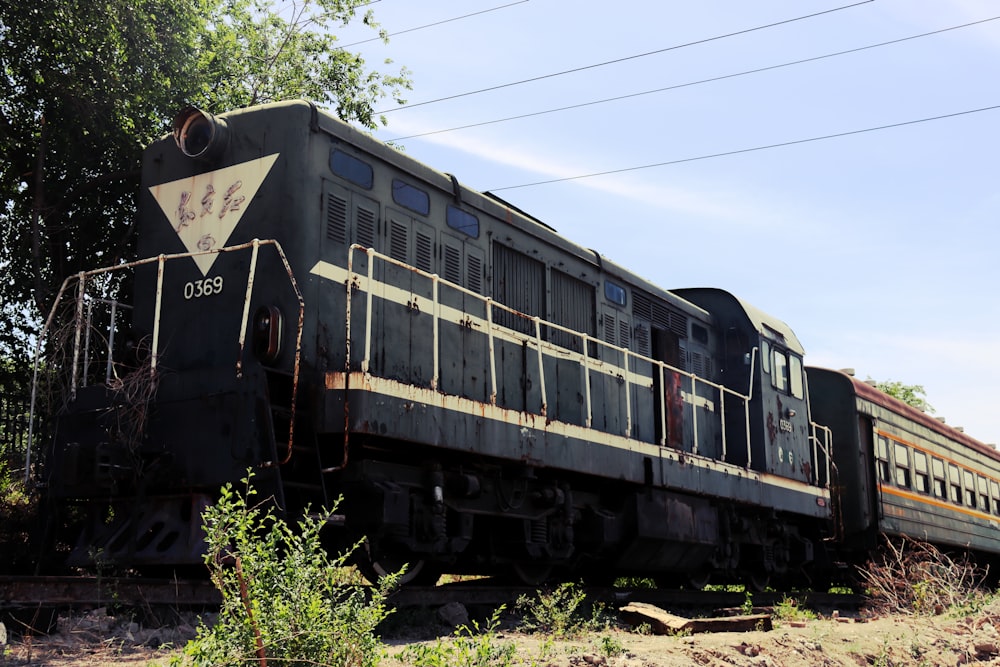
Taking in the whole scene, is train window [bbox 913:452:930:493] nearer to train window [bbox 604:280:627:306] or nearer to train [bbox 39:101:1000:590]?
train [bbox 39:101:1000:590]

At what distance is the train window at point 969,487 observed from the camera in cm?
1848

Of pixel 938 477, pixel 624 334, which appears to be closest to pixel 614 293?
pixel 624 334

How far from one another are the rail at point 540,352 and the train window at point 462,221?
0.58 meters

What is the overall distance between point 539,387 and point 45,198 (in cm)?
720

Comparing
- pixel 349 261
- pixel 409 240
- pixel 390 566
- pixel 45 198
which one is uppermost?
pixel 45 198

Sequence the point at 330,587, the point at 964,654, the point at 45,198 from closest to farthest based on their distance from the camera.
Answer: the point at 330,587 < the point at 964,654 < the point at 45,198

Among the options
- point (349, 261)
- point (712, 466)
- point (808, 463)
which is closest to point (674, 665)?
point (349, 261)

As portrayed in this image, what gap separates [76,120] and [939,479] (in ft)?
50.0

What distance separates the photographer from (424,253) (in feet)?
26.8

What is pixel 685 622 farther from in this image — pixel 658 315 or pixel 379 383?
pixel 658 315

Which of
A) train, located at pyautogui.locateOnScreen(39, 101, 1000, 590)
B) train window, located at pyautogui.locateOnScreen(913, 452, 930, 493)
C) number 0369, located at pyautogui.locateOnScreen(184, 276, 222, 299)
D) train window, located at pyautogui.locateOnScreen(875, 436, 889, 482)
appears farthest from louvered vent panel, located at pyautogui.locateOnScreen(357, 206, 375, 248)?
train window, located at pyautogui.locateOnScreen(913, 452, 930, 493)

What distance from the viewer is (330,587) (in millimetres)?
4566

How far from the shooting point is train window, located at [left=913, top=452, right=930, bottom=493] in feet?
52.5

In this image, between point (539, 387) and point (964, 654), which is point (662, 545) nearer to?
point (539, 387)
